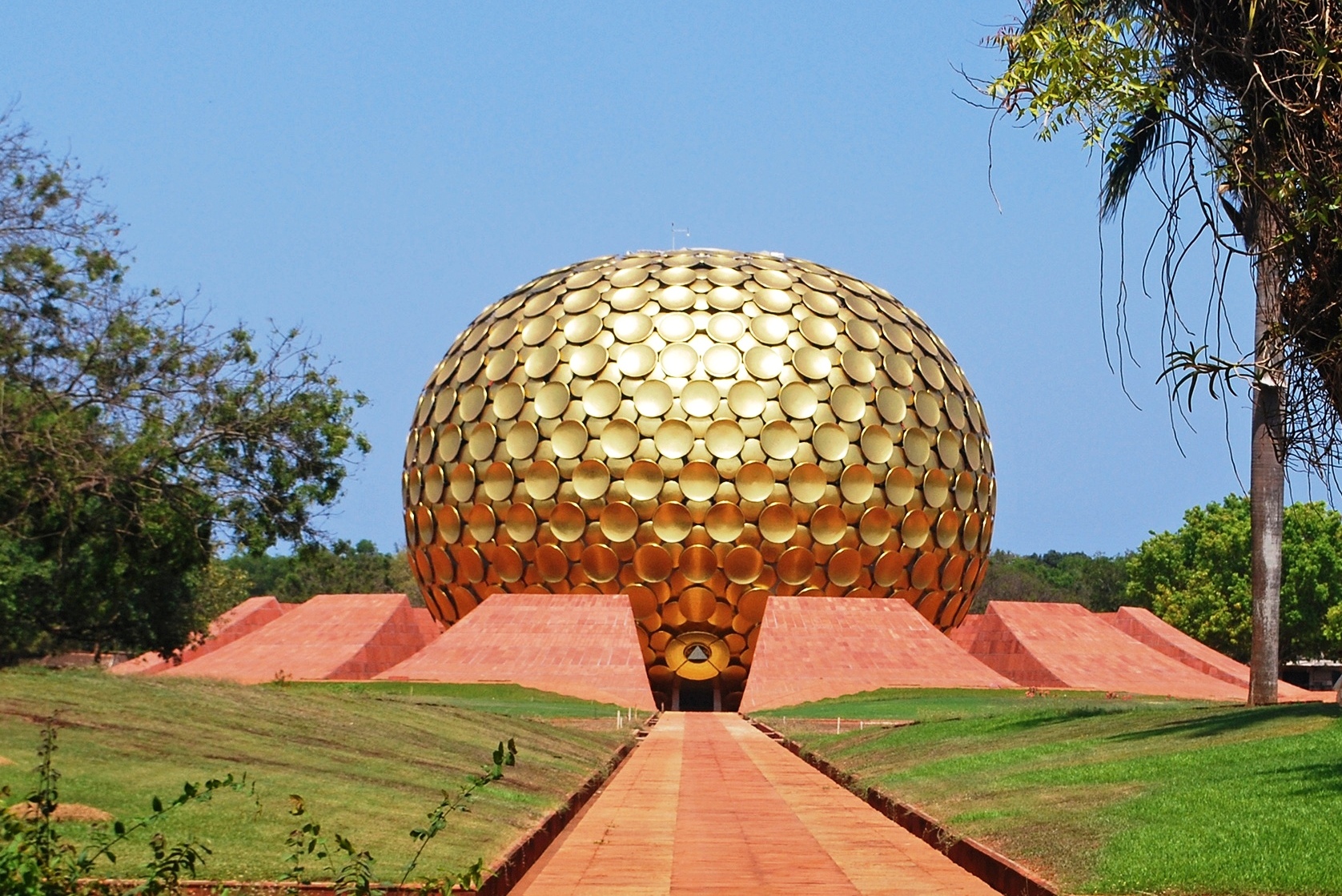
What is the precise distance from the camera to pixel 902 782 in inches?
479

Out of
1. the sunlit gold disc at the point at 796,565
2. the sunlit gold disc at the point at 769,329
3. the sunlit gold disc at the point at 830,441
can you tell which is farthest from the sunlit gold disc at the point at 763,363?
the sunlit gold disc at the point at 796,565

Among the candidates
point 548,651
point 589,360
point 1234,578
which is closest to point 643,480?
point 589,360

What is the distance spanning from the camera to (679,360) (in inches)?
1205

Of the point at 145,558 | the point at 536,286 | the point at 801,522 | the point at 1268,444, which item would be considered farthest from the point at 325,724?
the point at 536,286

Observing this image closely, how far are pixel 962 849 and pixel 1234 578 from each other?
4594 cm

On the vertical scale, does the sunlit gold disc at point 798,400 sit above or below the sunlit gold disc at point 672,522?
above

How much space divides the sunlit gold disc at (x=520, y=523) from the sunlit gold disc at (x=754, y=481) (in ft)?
13.3

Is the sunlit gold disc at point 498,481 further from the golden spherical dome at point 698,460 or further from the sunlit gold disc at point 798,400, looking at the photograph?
the sunlit gold disc at point 798,400

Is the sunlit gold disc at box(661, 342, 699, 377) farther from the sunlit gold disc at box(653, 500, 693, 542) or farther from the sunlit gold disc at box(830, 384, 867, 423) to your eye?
the sunlit gold disc at box(830, 384, 867, 423)

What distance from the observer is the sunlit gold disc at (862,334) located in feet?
104

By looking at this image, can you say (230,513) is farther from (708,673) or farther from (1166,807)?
(708,673)

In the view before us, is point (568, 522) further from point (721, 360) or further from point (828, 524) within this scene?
point (828, 524)

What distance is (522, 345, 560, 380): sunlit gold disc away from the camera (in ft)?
102

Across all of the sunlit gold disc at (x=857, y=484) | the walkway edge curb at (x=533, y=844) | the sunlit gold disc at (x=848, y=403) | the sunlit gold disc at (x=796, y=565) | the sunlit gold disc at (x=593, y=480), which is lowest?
the walkway edge curb at (x=533, y=844)
